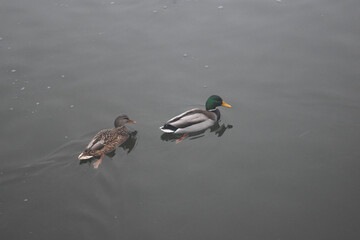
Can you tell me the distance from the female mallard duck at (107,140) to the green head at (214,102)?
4.65ft

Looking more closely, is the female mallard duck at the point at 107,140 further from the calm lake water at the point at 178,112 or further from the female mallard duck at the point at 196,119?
the female mallard duck at the point at 196,119

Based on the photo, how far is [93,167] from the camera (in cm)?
670

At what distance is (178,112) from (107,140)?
149 cm

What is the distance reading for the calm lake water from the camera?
5797 mm

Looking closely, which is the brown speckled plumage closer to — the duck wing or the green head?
the duck wing

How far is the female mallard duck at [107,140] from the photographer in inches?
266

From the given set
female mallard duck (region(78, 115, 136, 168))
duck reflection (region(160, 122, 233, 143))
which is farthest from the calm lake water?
female mallard duck (region(78, 115, 136, 168))

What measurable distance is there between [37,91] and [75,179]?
269 centimetres

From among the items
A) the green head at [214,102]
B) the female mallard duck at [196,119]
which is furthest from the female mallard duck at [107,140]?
the green head at [214,102]

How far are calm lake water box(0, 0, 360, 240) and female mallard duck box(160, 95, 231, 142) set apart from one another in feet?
0.67

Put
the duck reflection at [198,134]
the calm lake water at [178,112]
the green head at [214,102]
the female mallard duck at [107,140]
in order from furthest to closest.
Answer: the green head at [214,102], the duck reflection at [198,134], the female mallard duck at [107,140], the calm lake water at [178,112]

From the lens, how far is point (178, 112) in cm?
780

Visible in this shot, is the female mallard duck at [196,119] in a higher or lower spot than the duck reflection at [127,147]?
higher

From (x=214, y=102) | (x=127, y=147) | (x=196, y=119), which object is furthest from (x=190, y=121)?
(x=127, y=147)
